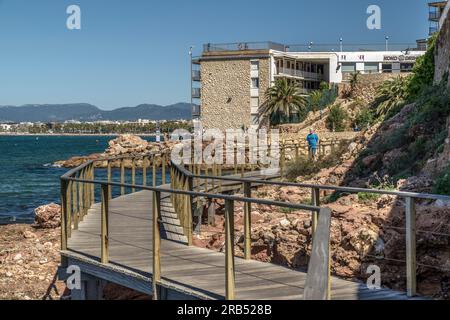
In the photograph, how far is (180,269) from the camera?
851 centimetres

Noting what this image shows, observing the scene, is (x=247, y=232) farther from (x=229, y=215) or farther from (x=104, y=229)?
(x=229, y=215)

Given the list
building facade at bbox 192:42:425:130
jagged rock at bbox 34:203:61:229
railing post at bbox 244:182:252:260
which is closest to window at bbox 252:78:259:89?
building facade at bbox 192:42:425:130

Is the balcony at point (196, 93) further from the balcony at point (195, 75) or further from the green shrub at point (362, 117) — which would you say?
the green shrub at point (362, 117)

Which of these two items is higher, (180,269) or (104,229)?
(104,229)

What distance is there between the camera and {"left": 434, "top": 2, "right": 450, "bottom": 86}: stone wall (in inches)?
838

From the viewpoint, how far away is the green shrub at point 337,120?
52469 millimetres

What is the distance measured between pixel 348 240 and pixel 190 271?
11.9 feet

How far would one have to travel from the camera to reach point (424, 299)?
7.15 metres

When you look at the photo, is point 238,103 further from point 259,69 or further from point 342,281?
point 342,281

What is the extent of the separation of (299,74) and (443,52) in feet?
145

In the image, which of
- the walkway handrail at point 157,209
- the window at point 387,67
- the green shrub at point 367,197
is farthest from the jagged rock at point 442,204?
the window at point 387,67

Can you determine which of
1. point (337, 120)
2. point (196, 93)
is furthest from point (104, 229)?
point (196, 93)

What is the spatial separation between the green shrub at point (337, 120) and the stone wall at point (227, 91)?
9.65m
